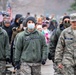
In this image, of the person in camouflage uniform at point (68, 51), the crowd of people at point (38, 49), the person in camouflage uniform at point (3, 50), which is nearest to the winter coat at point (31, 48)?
the crowd of people at point (38, 49)

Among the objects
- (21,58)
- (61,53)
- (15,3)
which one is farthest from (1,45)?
(15,3)

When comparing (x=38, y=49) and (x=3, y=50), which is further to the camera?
(x=3, y=50)

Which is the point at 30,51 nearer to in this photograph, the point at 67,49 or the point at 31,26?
the point at 31,26

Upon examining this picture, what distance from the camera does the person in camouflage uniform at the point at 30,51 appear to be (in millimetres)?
9969

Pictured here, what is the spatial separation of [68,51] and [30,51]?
138cm

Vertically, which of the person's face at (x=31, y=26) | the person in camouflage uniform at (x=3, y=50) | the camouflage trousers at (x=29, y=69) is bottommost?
the camouflage trousers at (x=29, y=69)

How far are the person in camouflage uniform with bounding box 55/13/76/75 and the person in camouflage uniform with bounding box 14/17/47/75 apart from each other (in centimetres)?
119

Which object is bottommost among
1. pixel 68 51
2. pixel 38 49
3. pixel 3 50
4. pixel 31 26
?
pixel 3 50

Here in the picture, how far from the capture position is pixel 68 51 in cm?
880

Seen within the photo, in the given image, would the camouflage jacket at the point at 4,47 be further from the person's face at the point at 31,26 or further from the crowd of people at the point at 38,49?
the person's face at the point at 31,26

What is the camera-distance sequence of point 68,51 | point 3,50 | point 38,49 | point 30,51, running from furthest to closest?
point 3,50
point 38,49
point 30,51
point 68,51

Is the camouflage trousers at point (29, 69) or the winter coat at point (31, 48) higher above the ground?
the winter coat at point (31, 48)

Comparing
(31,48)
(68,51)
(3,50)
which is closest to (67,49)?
(68,51)

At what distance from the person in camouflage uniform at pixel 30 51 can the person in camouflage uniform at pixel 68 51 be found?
3.89 feet
